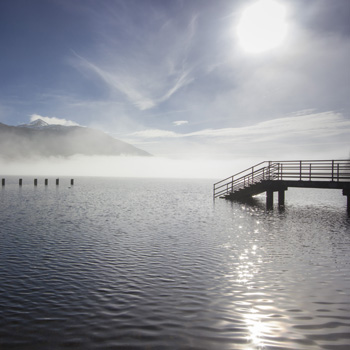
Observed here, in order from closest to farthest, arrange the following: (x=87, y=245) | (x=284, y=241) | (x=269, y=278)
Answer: (x=269, y=278)
(x=87, y=245)
(x=284, y=241)

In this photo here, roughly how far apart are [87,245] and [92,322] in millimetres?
8198

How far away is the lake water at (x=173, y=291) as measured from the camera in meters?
6.18

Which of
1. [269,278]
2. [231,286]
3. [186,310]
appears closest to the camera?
[186,310]

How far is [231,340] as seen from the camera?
6.05 m

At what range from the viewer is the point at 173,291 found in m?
8.77

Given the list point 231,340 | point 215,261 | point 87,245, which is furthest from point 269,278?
point 87,245

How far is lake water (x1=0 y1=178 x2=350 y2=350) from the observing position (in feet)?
20.3

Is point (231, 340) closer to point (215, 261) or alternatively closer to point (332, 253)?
point (215, 261)

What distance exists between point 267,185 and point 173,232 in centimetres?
1970

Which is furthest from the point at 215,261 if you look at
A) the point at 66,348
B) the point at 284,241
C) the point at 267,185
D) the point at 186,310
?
the point at 267,185

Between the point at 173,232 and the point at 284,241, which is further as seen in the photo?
the point at 173,232

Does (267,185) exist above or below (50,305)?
above

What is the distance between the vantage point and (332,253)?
13227 millimetres

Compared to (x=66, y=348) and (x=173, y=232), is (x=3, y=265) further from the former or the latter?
(x=173, y=232)
